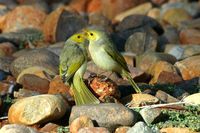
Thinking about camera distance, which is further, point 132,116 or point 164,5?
point 164,5

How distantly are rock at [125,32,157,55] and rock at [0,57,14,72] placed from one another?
246 centimetres

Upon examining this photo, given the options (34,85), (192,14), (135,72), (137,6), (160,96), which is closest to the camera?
Result: (160,96)

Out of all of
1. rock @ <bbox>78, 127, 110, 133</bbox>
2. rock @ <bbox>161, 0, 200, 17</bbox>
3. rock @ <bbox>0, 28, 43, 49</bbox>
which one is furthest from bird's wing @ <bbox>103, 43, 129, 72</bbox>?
rock @ <bbox>161, 0, 200, 17</bbox>

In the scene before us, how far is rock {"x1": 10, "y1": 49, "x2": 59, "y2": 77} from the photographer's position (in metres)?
12.1

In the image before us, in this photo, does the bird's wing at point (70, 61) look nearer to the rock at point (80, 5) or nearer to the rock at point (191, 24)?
the rock at point (191, 24)

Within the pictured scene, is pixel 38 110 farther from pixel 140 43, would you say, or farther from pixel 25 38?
pixel 25 38

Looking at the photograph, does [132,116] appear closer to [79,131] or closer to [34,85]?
[79,131]

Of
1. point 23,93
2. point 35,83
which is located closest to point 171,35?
point 35,83

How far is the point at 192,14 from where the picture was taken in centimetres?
1875

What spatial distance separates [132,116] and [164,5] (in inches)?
461

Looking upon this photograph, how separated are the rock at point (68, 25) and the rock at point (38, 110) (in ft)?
22.4

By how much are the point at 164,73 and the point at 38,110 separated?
3256 millimetres

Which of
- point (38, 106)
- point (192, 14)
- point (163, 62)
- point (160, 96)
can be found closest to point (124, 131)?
point (38, 106)

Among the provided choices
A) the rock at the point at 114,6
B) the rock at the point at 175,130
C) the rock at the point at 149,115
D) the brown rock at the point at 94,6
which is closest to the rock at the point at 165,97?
the rock at the point at 149,115
